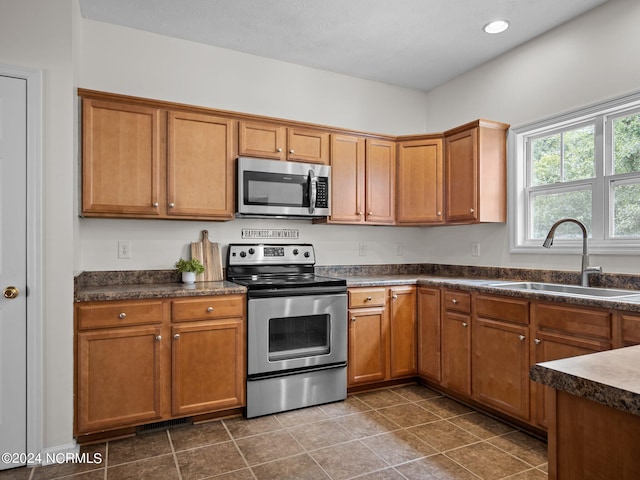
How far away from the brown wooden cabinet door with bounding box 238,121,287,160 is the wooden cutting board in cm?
75

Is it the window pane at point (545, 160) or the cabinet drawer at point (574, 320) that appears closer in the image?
the cabinet drawer at point (574, 320)

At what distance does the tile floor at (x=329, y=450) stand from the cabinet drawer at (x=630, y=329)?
799mm

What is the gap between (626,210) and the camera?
274 centimetres

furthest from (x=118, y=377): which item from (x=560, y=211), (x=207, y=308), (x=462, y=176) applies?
(x=560, y=211)

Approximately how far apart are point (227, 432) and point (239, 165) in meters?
1.84

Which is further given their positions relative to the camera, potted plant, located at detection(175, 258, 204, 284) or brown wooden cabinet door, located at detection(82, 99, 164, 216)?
potted plant, located at detection(175, 258, 204, 284)

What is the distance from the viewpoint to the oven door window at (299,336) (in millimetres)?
2934

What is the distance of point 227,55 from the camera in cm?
346

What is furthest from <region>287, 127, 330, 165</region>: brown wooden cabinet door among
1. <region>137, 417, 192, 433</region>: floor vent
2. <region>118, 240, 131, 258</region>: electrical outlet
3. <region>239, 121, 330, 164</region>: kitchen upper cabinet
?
<region>137, 417, 192, 433</region>: floor vent

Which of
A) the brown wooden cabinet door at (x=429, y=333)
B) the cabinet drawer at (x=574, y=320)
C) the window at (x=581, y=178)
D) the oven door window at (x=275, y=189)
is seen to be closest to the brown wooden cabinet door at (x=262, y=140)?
the oven door window at (x=275, y=189)

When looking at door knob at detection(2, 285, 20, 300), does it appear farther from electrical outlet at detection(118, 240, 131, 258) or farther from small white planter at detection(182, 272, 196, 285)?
small white planter at detection(182, 272, 196, 285)

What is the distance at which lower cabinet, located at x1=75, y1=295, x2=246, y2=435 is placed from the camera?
2.43 m

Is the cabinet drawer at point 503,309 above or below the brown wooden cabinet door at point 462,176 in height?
below

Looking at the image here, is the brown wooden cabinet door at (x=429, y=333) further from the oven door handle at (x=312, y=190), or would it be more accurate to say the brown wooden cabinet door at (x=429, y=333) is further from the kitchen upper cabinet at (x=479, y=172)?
the oven door handle at (x=312, y=190)
